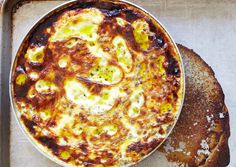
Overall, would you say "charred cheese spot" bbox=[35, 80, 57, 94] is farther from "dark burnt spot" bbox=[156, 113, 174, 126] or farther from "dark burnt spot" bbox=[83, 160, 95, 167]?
"dark burnt spot" bbox=[156, 113, 174, 126]

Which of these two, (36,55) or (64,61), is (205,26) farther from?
(36,55)

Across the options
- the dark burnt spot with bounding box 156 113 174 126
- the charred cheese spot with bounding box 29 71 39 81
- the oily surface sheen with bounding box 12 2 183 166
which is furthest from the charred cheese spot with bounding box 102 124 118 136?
the charred cheese spot with bounding box 29 71 39 81

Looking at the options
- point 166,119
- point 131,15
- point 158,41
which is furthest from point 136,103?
point 131,15

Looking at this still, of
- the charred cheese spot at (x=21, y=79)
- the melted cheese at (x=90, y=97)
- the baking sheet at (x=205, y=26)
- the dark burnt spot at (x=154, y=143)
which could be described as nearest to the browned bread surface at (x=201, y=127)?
the baking sheet at (x=205, y=26)

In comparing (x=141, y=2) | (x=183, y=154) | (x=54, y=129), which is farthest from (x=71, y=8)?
(x=183, y=154)

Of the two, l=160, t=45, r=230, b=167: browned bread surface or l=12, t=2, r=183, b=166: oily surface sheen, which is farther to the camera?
l=160, t=45, r=230, b=167: browned bread surface

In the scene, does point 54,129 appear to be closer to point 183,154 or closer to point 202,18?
point 183,154
